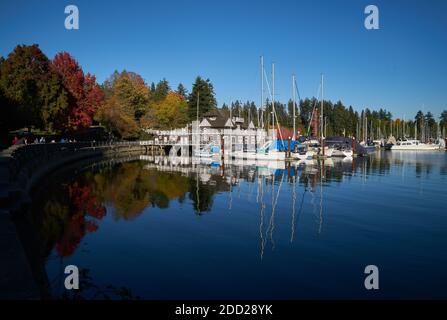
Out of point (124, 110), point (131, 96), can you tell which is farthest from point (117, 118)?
point (131, 96)

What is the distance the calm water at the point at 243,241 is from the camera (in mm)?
12445

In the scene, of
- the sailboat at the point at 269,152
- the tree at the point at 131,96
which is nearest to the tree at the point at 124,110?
the tree at the point at 131,96

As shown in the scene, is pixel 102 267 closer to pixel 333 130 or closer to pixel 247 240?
pixel 247 240

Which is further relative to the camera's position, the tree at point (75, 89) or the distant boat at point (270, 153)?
the tree at point (75, 89)

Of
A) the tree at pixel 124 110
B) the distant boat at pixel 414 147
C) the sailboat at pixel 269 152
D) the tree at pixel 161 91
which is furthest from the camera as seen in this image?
the tree at pixel 161 91

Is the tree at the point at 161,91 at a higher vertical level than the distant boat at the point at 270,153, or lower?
A: higher

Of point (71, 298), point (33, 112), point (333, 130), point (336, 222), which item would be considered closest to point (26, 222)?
point (71, 298)

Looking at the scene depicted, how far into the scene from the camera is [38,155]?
136ft

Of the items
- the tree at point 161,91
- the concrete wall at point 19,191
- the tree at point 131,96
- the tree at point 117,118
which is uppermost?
the tree at point 161,91

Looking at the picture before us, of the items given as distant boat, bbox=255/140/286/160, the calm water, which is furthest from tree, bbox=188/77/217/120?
the calm water

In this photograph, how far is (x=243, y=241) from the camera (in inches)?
698

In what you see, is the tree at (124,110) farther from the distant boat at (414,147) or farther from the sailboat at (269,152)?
the distant boat at (414,147)

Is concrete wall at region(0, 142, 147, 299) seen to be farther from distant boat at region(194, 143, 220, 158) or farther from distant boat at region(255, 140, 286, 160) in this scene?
distant boat at region(255, 140, 286, 160)
